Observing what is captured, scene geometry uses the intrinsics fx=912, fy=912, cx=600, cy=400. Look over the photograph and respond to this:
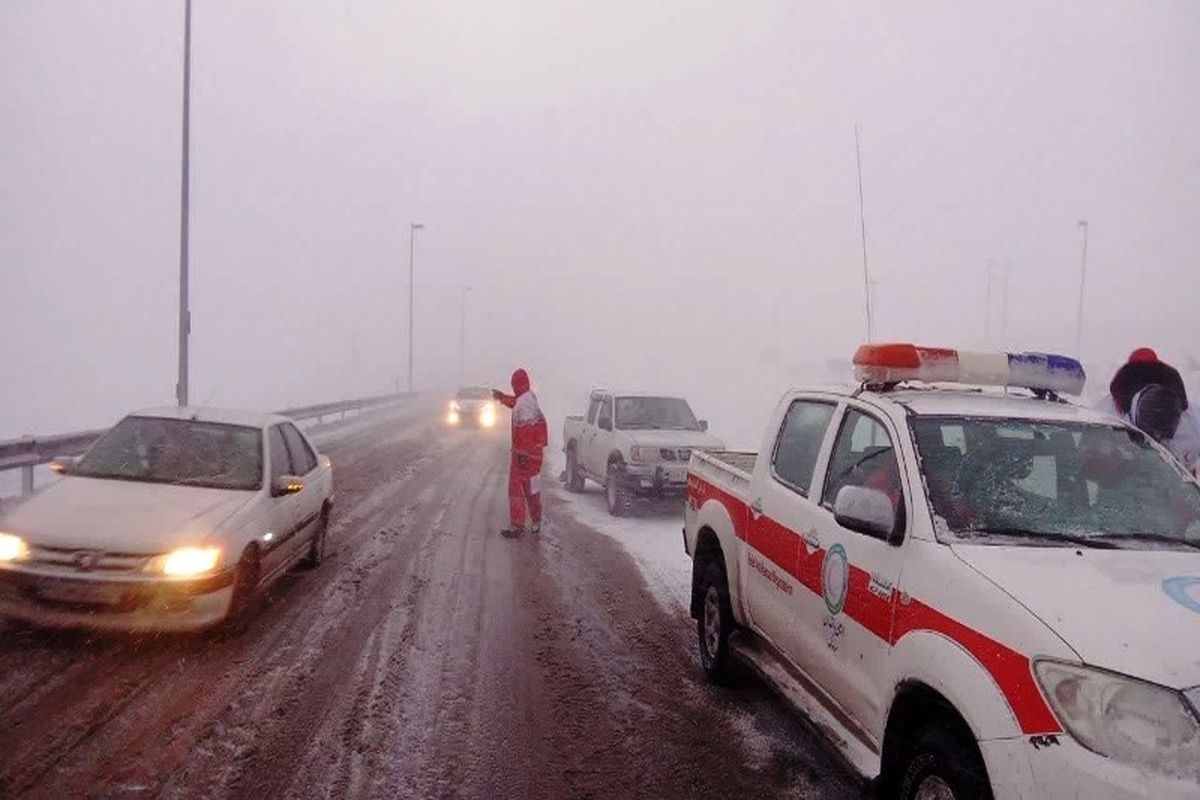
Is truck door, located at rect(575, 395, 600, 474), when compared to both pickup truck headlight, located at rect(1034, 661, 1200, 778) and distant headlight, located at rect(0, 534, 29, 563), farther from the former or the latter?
pickup truck headlight, located at rect(1034, 661, 1200, 778)

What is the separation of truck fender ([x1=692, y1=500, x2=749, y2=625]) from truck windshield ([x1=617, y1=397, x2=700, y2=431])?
26.0 ft

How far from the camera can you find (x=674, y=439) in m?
13.4

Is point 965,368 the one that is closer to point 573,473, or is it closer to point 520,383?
point 520,383

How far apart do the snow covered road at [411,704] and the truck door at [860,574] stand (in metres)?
0.42

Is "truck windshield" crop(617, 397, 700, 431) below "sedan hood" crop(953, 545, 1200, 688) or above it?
below

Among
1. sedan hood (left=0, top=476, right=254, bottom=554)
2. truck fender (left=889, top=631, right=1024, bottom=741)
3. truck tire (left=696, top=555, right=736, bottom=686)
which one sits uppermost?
truck fender (left=889, top=631, right=1024, bottom=741)

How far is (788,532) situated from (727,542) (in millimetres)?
1033

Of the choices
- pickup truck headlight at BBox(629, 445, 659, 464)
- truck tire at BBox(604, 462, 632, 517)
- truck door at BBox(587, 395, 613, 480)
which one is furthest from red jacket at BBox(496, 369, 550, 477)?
truck door at BBox(587, 395, 613, 480)

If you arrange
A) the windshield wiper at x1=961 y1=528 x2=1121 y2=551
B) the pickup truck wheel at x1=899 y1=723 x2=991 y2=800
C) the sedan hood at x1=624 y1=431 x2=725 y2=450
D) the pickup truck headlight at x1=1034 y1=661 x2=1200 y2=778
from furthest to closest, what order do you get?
the sedan hood at x1=624 y1=431 x2=725 y2=450, the windshield wiper at x1=961 y1=528 x2=1121 y2=551, the pickup truck wheel at x1=899 y1=723 x2=991 y2=800, the pickup truck headlight at x1=1034 y1=661 x2=1200 y2=778

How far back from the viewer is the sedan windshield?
6844 mm

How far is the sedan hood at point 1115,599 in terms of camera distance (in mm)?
2621

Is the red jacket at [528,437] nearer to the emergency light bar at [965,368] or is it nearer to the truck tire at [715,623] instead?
the truck tire at [715,623]

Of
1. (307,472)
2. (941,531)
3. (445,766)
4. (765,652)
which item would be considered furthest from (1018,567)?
(307,472)

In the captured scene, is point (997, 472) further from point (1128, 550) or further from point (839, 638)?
point (839, 638)
